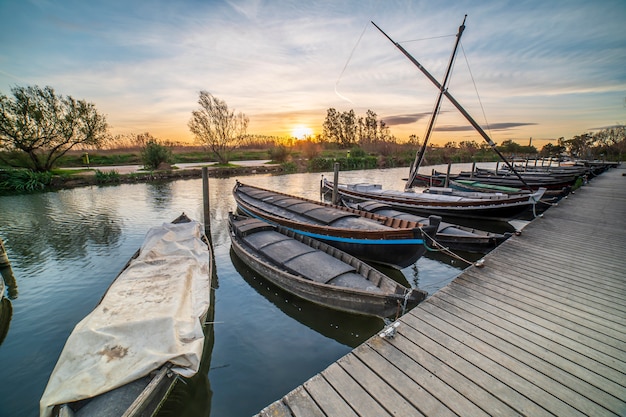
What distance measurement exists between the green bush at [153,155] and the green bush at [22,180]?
420 inches

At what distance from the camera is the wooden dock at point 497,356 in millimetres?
3318

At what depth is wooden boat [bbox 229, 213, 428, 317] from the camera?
6242 millimetres

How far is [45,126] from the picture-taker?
30.0m

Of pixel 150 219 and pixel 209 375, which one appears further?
pixel 150 219

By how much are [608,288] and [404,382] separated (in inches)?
250

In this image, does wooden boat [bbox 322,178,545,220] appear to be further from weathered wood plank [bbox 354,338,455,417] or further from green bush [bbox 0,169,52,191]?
green bush [bbox 0,169,52,191]

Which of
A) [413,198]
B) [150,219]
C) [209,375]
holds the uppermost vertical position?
[413,198]

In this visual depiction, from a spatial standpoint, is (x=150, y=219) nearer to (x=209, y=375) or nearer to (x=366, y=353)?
(x=209, y=375)

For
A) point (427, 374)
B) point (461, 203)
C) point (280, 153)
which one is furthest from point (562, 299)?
point (280, 153)

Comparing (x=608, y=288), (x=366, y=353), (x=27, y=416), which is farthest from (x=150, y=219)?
(x=608, y=288)

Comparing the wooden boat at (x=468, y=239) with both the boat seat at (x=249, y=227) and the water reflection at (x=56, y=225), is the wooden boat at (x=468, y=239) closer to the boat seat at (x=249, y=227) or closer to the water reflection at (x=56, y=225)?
the boat seat at (x=249, y=227)

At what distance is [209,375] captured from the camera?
5730mm

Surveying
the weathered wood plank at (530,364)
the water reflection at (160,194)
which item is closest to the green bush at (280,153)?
the water reflection at (160,194)

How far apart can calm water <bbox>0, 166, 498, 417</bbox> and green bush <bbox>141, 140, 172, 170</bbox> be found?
2288 centimetres
